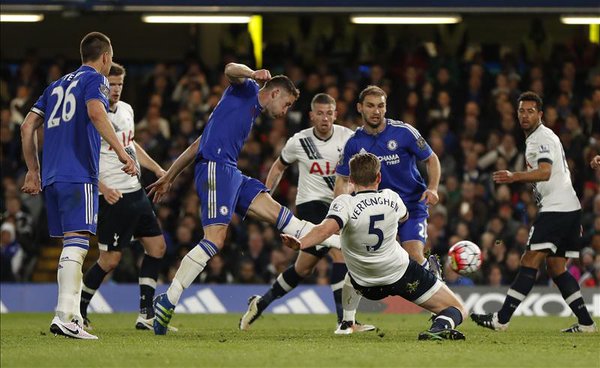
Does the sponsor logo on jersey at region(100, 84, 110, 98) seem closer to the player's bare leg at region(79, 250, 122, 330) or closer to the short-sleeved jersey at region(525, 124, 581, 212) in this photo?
the player's bare leg at region(79, 250, 122, 330)

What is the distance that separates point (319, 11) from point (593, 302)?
22.0 feet

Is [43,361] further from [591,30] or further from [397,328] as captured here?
[591,30]

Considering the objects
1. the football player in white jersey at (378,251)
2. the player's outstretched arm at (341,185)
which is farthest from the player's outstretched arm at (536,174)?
the football player in white jersey at (378,251)

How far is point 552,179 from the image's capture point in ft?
42.6

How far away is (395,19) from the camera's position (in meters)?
21.5

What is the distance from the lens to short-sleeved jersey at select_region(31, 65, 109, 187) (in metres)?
10.7

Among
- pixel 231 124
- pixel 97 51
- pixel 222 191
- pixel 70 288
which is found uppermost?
pixel 97 51

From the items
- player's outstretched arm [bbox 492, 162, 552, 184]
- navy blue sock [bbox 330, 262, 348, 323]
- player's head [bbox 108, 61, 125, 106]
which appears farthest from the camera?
navy blue sock [bbox 330, 262, 348, 323]

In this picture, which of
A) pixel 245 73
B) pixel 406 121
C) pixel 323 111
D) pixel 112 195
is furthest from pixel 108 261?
pixel 406 121

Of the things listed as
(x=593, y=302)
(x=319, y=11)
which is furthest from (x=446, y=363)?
(x=319, y=11)

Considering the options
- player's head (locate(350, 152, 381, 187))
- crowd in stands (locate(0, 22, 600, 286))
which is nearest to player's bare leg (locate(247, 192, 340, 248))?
player's head (locate(350, 152, 381, 187))

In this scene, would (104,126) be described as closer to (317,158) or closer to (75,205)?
(75,205)

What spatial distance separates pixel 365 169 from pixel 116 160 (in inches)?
146

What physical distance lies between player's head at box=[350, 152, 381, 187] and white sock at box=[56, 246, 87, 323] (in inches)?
93.3
